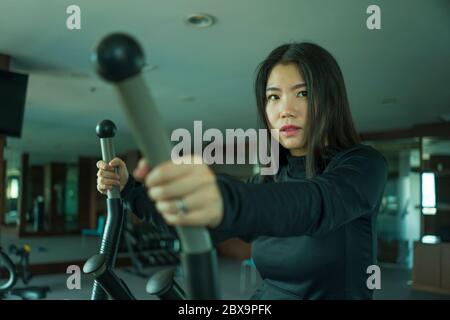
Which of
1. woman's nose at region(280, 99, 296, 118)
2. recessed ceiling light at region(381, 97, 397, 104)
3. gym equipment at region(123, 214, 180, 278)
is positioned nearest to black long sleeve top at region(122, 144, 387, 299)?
woman's nose at region(280, 99, 296, 118)

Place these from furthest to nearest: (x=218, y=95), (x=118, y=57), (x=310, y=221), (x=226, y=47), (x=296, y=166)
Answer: (x=218, y=95)
(x=226, y=47)
(x=296, y=166)
(x=310, y=221)
(x=118, y=57)

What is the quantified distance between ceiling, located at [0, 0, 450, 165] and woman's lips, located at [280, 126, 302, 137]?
7.64 ft

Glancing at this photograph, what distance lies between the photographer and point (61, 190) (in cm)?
1212

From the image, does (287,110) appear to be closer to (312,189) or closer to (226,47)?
(312,189)

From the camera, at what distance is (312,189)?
1.90 ft

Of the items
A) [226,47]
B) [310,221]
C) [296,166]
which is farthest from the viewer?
[226,47]

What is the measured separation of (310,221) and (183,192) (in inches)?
10.5

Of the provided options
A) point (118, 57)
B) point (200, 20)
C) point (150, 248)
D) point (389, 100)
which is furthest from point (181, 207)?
point (150, 248)

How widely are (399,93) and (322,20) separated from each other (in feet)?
8.51

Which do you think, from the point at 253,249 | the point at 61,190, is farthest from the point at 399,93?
the point at 61,190

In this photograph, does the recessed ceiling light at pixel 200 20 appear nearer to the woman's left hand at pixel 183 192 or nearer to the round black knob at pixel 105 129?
the round black knob at pixel 105 129

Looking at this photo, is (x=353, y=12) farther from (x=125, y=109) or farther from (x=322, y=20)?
(x=125, y=109)

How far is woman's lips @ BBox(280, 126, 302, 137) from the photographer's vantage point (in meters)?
0.86

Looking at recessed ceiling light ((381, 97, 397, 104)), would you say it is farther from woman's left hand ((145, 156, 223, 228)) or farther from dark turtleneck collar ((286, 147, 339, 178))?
woman's left hand ((145, 156, 223, 228))
